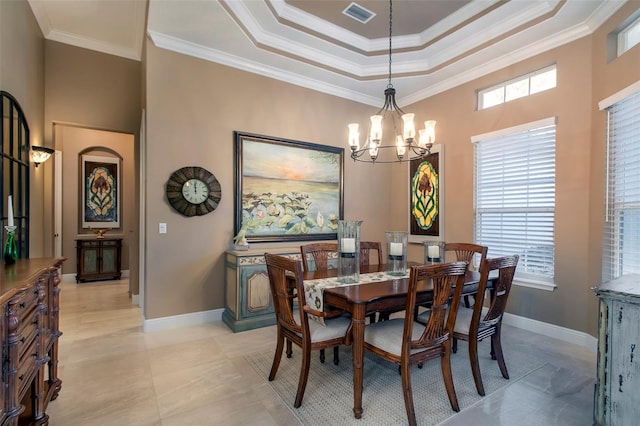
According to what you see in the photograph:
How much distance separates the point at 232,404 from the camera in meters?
2.18

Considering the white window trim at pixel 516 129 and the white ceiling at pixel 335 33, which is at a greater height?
the white ceiling at pixel 335 33

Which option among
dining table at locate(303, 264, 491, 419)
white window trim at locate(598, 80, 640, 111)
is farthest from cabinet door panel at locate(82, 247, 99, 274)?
white window trim at locate(598, 80, 640, 111)

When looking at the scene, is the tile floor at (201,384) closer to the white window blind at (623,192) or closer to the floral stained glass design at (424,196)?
the white window blind at (623,192)

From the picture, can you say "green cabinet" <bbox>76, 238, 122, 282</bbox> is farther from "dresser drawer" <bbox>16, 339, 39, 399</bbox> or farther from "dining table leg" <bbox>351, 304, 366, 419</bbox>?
"dining table leg" <bbox>351, 304, 366, 419</bbox>

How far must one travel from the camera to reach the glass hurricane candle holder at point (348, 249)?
8.16 ft

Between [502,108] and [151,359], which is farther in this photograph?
[502,108]

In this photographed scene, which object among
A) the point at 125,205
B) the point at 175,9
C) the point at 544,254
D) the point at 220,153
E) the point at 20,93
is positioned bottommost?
the point at 544,254

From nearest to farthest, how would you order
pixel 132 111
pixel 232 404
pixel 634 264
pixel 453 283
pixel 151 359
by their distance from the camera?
pixel 453 283, pixel 232 404, pixel 634 264, pixel 151 359, pixel 132 111

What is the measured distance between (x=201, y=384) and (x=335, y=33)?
13.2 feet

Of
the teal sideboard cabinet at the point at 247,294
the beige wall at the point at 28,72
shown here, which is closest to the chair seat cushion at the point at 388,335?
the teal sideboard cabinet at the point at 247,294

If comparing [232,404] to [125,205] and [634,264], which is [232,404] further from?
[125,205]

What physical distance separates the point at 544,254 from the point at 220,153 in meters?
4.03

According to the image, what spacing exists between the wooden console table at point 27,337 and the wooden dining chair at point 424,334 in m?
1.87


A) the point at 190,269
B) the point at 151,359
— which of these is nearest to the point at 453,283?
the point at 151,359
